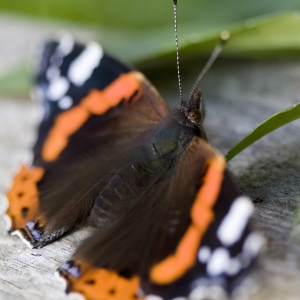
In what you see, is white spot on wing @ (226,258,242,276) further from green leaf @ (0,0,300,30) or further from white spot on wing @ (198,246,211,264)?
green leaf @ (0,0,300,30)

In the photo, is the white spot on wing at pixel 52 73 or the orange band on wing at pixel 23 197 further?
the white spot on wing at pixel 52 73

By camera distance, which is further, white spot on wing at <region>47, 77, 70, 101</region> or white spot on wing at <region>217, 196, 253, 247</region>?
white spot on wing at <region>47, 77, 70, 101</region>

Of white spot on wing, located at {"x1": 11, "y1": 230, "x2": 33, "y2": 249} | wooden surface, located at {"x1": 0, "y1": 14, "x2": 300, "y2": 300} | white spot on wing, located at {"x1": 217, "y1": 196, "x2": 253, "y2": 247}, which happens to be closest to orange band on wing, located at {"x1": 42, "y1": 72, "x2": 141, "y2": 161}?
wooden surface, located at {"x1": 0, "y1": 14, "x2": 300, "y2": 300}

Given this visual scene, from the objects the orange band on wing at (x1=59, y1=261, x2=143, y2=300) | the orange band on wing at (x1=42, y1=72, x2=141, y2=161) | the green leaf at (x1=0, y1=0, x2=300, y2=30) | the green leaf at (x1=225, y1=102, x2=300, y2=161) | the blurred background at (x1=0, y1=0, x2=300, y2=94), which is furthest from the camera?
the green leaf at (x1=0, y1=0, x2=300, y2=30)

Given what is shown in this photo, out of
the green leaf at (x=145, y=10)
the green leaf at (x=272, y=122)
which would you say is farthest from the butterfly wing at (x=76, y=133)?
the green leaf at (x=145, y=10)

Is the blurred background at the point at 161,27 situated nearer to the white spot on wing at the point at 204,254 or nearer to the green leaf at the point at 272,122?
the green leaf at the point at 272,122

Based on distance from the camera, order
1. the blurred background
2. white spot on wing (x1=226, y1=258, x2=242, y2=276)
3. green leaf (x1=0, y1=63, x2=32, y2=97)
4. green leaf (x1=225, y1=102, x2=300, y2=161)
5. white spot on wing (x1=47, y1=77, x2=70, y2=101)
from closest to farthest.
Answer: white spot on wing (x1=226, y1=258, x2=242, y2=276) < green leaf (x1=225, y1=102, x2=300, y2=161) < white spot on wing (x1=47, y1=77, x2=70, y2=101) < the blurred background < green leaf (x1=0, y1=63, x2=32, y2=97)

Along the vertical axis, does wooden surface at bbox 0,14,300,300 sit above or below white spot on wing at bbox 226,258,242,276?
below

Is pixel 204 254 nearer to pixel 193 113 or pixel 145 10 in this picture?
pixel 193 113

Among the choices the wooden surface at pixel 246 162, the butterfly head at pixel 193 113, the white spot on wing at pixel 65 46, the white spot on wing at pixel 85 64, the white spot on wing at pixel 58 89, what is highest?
the white spot on wing at pixel 65 46
